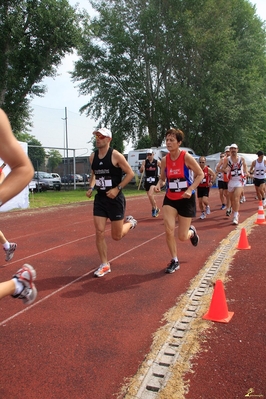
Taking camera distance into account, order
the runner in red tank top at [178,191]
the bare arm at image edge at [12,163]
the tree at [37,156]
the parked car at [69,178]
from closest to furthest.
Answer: the bare arm at image edge at [12,163]
the runner in red tank top at [178,191]
the tree at [37,156]
the parked car at [69,178]

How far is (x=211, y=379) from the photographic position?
2.76 meters

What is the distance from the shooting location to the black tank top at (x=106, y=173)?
209 inches

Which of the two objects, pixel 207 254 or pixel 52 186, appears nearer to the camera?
pixel 207 254

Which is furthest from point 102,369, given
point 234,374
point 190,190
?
point 190,190

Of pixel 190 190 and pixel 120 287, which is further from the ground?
pixel 190 190

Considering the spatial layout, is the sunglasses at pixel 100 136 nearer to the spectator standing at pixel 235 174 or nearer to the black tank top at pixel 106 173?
the black tank top at pixel 106 173

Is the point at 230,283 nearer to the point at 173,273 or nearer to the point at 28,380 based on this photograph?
the point at 173,273

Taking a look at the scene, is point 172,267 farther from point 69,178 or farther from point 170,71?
point 170,71

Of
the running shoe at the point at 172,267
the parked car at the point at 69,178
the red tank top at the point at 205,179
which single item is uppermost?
the parked car at the point at 69,178

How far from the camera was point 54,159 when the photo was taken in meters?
26.0

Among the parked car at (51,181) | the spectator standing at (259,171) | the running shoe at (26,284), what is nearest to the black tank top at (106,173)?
the running shoe at (26,284)

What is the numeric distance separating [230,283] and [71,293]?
7.02 ft

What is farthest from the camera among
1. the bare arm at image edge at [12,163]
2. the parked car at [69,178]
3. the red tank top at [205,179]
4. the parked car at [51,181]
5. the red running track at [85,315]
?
the parked car at [69,178]

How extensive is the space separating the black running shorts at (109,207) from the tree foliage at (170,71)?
27947 millimetres
